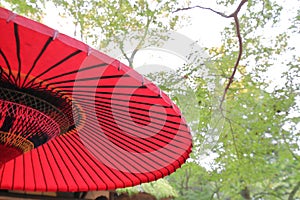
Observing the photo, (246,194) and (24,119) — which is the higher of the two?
(246,194)

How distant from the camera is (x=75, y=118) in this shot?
1452mm

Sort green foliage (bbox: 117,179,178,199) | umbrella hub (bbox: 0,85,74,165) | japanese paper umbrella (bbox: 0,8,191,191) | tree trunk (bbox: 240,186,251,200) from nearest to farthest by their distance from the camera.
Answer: japanese paper umbrella (bbox: 0,8,191,191) → umbrella hub (bbox: 0,85,74,165) → green foliage (bbox: 117,179,178,199) → tree trunk (bbox: 240,186,251,200)

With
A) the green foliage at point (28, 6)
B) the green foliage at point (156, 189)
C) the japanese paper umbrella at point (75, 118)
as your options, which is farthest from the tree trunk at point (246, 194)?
the japanese paper umbrella at point (75, 118)

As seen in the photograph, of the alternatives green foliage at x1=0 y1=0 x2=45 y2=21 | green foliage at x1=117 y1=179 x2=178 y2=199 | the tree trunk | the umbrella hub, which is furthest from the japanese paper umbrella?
the tree trunk

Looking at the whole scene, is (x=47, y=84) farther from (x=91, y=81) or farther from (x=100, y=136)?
(x=100, y=136)

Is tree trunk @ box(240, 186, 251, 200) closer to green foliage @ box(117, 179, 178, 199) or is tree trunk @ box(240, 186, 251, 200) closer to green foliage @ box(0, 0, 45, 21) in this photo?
green foliage @ box(117, 179, 178, 199)

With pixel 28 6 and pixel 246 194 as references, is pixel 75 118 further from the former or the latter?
pixel 246 194

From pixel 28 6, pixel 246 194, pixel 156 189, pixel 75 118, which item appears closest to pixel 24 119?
pixel 75 118

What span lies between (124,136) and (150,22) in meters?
6.06

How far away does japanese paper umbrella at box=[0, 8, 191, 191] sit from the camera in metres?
0.93

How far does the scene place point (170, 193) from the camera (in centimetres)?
636

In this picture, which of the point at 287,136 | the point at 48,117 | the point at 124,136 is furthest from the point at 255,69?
the point at 48,117

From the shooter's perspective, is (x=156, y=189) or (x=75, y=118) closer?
(x=75, y=118)

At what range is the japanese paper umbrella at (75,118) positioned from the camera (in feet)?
3.05
